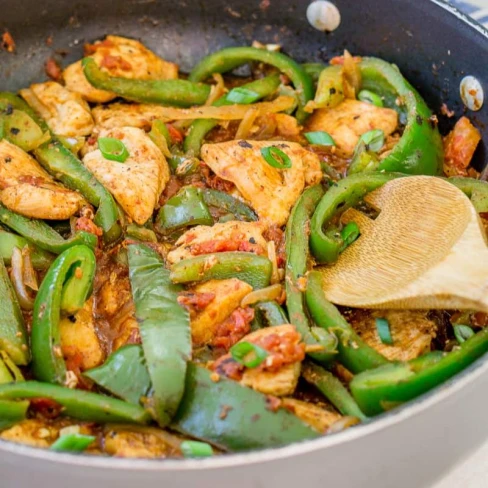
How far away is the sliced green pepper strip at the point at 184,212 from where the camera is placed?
284cm

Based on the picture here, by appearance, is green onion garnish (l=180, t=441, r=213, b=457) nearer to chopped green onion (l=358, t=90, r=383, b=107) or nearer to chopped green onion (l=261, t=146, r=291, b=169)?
chopped green onion (l=261, t=146, r=291, b=169)

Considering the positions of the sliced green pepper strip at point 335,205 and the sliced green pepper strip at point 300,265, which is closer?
the sliced green pepper strip at point 300,265

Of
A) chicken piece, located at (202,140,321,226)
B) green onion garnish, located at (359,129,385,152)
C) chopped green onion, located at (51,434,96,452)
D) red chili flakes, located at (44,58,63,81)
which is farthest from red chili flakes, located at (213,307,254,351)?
red chili flakes, located at (44,58,63,81)

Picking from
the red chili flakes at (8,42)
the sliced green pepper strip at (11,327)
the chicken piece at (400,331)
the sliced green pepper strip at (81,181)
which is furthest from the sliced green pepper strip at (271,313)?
the red chili flakes at (8,42)

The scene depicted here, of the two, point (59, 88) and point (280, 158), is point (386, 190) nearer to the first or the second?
point (280, 158)

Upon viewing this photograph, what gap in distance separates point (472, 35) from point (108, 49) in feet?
5.58

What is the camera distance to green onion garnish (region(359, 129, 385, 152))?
312cm

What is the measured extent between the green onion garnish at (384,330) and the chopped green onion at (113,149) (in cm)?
122

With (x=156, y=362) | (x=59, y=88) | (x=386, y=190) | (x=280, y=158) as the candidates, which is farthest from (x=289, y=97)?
(x=156, y=362)

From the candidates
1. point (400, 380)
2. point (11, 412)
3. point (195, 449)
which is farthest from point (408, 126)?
point (11, 412)

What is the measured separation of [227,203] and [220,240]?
323 mm

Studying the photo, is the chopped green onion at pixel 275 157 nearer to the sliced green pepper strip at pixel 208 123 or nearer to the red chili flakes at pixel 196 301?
the sliced green pepper strip at pixel 208 123

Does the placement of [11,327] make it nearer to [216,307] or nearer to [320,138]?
[216,307]

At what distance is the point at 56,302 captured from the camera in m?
2.37
